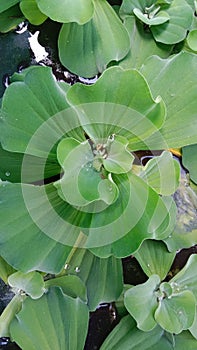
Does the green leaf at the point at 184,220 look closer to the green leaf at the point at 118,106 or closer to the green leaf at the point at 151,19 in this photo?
Answer: the green leaf at the point at 118,106

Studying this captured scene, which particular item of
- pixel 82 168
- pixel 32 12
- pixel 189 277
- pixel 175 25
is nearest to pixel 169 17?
pixel 175 25

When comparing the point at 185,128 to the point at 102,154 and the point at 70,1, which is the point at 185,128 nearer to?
the point at 102,154

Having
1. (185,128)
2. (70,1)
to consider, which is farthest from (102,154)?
(70,1)

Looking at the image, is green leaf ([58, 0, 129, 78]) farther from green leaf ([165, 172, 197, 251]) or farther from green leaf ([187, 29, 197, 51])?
green leaf ([165, 172, 197, 251])

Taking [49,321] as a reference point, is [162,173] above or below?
above

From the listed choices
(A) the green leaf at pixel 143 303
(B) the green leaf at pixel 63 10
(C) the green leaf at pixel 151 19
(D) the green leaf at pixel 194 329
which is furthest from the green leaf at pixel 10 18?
(D) the green leaf at pixel 194 329

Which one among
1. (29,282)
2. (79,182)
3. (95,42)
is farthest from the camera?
(95,42)

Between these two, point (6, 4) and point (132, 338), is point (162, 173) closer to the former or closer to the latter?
point (132, 338)

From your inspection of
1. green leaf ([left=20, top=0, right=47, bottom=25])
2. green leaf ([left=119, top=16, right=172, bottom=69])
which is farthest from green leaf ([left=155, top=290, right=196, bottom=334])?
green leaf ([left=20, top=0, right=47, bottom=25])
